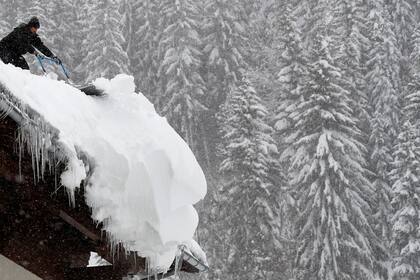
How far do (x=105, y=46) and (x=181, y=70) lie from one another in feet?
15.7

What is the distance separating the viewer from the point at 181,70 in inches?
1362

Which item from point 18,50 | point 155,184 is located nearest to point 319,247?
point 18,50

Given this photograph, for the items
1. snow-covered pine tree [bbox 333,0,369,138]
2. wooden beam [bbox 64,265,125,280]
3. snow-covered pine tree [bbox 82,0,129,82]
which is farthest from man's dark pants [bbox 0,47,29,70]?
snow-covered pine tree [bbox 82,0,129,82]

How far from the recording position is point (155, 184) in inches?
166

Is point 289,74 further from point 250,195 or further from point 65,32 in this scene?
point 65,32

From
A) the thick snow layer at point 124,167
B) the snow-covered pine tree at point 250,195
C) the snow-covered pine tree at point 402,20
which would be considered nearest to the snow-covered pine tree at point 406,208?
the snow-covered pine tree at point 250,195

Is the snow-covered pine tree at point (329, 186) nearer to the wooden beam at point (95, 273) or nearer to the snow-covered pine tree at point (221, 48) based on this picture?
the snow-covered pine tree at point (221, 48)

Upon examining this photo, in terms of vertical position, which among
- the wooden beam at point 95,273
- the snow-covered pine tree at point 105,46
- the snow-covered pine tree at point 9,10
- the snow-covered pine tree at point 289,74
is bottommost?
the wooden beam at point 95,273

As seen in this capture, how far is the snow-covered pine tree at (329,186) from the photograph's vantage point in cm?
2264

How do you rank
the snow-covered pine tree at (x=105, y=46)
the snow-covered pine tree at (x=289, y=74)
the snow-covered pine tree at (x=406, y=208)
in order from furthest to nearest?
the snow-covered pine tree at (x=105, y=46) < the snow-covered pine tree at (x=289, y=74) < the snow-covered pine tree at (x=406, y=208)

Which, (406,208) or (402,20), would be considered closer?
(406,208)

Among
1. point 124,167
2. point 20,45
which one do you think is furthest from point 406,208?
point 124,167

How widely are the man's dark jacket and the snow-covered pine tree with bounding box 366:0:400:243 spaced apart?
70.7 ft

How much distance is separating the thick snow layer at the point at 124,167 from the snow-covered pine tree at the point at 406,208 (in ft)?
65.2
